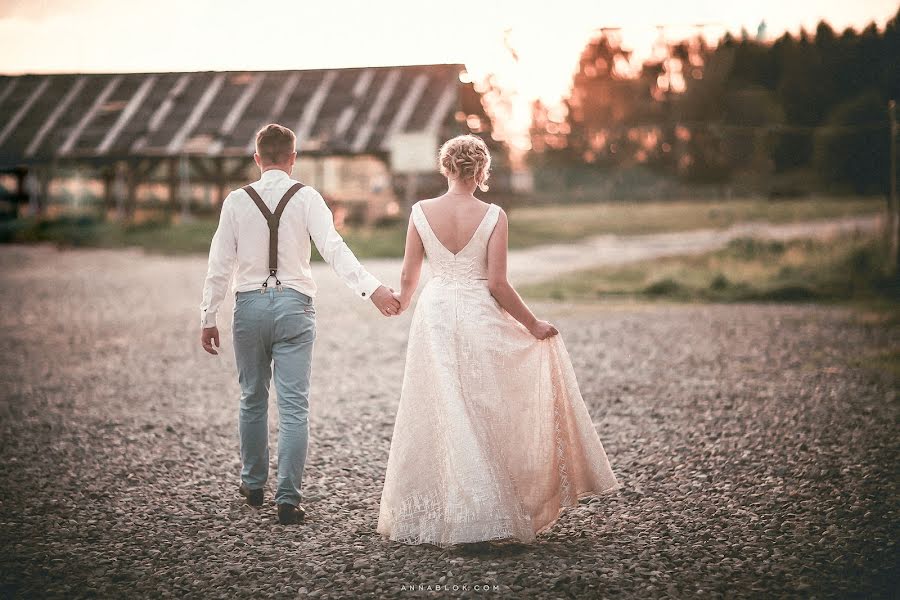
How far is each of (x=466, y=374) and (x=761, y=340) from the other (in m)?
7.14

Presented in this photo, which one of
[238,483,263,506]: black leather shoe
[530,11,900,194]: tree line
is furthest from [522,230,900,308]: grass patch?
[238,483,263,506]: black leather shoe

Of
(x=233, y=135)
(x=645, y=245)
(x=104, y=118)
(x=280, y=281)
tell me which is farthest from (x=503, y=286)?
(x=233, y=135)

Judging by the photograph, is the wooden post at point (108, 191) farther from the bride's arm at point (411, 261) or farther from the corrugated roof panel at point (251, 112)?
the bride's arm at point (411, 261)

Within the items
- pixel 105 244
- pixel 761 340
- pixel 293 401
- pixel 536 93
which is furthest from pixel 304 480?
pixel 105 244

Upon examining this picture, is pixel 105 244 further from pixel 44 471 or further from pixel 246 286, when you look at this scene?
pixel 246 286

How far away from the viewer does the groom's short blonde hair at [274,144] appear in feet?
12.9

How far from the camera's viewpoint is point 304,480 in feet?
15.7

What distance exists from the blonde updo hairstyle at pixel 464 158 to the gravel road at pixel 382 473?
5.35ft

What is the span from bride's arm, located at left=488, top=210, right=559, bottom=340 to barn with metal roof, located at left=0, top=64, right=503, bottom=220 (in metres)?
15.2

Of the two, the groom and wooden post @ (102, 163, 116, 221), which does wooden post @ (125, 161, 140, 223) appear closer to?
wooden post @ (102, 163, 116, 221)

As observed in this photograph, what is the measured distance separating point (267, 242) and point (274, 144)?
0.46m

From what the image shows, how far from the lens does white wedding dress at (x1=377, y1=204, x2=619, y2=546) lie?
3570 mm

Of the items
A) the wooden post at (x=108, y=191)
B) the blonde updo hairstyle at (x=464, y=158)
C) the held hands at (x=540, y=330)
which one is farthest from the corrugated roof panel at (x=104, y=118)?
the held hands at (x=540, y=330)

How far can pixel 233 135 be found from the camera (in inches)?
809
